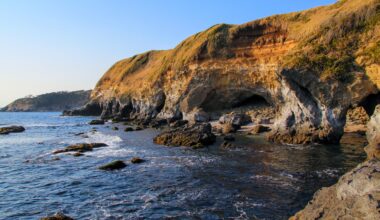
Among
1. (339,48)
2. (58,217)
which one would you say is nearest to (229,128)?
(339,48)

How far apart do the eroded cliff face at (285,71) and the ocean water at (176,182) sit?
504cm

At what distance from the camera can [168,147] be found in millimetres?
38125

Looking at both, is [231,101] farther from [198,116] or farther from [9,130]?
[9,130]

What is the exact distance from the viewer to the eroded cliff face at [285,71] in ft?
112

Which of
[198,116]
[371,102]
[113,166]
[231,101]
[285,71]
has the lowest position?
[113,166]

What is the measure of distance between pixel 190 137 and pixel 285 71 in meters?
12.8

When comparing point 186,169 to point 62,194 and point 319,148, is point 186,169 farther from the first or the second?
point 319,148

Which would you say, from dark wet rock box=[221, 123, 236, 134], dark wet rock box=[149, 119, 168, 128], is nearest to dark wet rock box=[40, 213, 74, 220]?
dark wet rock box=[221, 123, 236, 134]

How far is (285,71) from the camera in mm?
36969

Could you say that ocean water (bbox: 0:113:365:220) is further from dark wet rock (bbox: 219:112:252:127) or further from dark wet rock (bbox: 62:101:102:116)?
dark wet rock (bbox: 62:101:102:116)

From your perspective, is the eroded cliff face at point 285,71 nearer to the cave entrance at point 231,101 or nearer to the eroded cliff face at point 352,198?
the cave entrance at point 231,101

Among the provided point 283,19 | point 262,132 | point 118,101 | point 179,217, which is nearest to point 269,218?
point 179,217

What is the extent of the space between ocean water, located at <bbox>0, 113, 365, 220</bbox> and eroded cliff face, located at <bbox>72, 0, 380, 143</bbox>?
5.04 metres

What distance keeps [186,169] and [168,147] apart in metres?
11.9
